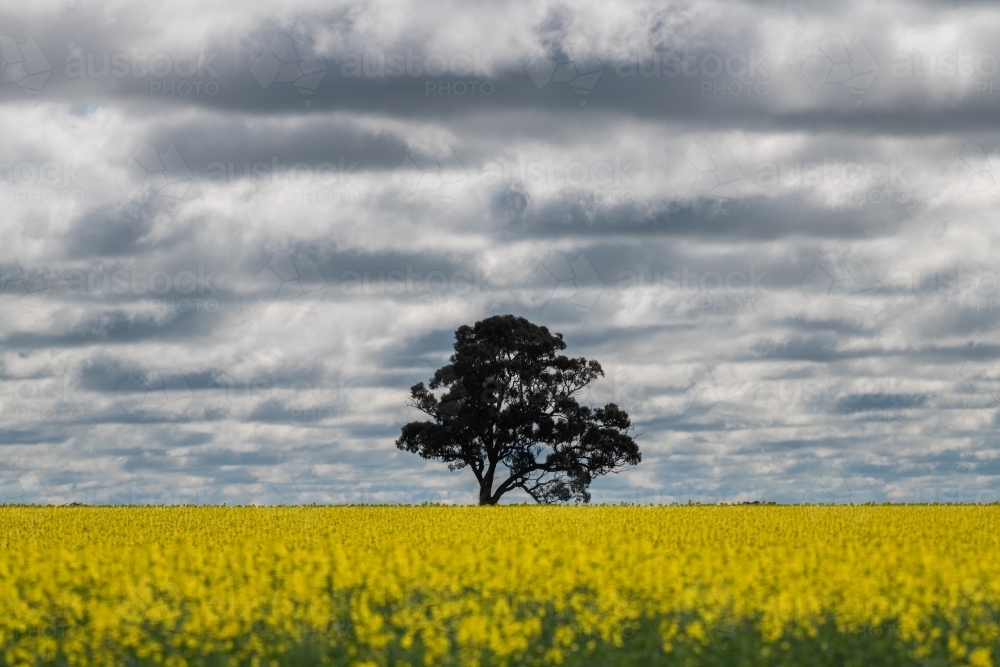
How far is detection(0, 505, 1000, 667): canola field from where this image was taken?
47.4 ft

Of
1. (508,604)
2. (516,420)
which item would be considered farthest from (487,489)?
(508,604)

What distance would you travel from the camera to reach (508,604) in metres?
17.0

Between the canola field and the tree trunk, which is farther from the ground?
the tree trunk

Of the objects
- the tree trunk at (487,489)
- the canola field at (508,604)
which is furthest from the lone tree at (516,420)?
the canola field at (508,604)

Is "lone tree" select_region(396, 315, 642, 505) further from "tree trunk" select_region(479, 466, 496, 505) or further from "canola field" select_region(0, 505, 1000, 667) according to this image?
"canola field" select_region(0, 505, 1000, 667)

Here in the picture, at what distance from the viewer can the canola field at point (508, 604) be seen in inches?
569

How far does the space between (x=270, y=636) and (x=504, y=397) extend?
136ft

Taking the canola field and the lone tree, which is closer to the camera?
the canola field

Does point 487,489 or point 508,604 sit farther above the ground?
point 487,489

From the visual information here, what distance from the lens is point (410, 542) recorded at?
25297 millimetres

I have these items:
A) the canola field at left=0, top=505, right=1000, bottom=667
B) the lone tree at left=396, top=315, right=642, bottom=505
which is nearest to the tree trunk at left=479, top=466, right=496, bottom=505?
the lone tree at left=396, top=315, right=642, bottom=505

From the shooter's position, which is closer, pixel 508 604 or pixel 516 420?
pixel 508 604

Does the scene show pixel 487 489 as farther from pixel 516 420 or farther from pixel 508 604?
pixel 508 604

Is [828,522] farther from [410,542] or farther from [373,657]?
[373,657]
